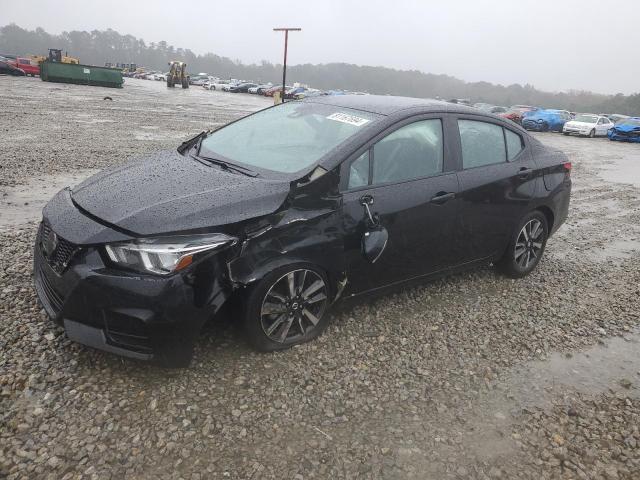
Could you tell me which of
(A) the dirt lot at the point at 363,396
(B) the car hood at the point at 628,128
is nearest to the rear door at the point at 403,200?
(A) the dirt lot at the point at 363,396

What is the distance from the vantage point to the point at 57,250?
2805 millimetres

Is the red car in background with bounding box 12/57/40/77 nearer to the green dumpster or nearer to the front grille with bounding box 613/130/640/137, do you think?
the green dumpster

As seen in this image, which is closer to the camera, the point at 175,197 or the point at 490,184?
the point at 175,197

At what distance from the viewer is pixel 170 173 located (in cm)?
336

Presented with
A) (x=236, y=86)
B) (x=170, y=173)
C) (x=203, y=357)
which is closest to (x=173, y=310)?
(x=203, y=357)

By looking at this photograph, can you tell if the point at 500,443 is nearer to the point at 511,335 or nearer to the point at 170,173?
the point at 511,335

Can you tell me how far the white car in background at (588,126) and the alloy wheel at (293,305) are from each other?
28.3 meters

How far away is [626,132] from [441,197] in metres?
26.8

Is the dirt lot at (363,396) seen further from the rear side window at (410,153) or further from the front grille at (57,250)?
the rear side window at (410,153)

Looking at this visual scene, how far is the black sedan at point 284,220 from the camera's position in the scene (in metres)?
2.66

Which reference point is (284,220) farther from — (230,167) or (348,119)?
(348,119)

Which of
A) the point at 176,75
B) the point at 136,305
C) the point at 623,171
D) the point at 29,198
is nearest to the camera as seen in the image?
the point at 136,305

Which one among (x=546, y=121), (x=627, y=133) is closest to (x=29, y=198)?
(x=627, y=133)

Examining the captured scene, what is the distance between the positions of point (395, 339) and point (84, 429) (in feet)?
6.81
